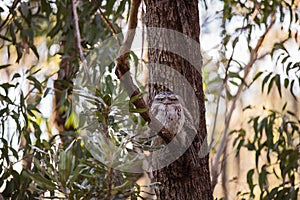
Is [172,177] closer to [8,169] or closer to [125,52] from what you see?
[125,52]

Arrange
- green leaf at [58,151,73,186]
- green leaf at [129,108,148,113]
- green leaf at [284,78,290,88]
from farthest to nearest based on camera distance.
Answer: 1. green leaf at [284,78,290,88]
2. green leaf at [129,108,148,113]
3. green leaf at [58,151,73,186]

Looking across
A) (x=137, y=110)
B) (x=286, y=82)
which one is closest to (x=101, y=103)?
(x=137, y=110)

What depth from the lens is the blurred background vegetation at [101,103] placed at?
4.94 ft

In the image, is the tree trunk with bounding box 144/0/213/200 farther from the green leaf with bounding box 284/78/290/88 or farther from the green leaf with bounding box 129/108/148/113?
the green leaf with bounding box 284/78/290/88

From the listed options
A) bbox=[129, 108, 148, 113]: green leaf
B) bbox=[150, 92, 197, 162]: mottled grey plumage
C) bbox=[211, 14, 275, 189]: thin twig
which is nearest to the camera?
bbox=[129, 108, 148, 113]: green leaf

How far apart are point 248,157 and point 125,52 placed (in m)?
3.90

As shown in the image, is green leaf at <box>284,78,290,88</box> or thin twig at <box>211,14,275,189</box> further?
thin twig at <box>211,14,275,189</box>

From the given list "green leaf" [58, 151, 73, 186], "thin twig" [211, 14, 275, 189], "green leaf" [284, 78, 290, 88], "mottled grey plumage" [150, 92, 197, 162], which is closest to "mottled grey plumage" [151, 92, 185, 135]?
"mottled grey plumage" [150, 92, 197, 162]

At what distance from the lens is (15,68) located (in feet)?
15.7

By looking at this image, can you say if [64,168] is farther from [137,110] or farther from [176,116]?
[176,116]

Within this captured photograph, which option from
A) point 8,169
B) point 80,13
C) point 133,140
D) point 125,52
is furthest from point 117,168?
point 80,13

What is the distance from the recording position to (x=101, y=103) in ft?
5.06

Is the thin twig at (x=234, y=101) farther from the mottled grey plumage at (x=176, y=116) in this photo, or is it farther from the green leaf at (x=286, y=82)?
the mottled grey plumage at (x=176, y=116)

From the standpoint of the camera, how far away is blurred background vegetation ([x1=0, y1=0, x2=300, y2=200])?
4.94ft
